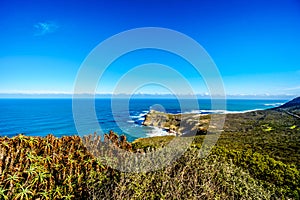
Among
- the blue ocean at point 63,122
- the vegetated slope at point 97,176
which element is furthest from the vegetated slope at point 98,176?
the blue ocean at point 63,122

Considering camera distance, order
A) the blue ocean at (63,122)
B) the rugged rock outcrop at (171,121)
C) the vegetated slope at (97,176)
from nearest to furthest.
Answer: the vegetated slope at (97,176) → the blue ocean at (63,122) → the rugged rock outcrop at (171,121)

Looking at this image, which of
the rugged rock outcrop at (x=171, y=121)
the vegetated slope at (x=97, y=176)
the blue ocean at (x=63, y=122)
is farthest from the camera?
the rugged rock outcrop at (x=171, y=121)

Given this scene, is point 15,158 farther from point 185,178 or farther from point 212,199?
point 212,199

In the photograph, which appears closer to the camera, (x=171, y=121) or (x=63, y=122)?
(x=171, y=121)

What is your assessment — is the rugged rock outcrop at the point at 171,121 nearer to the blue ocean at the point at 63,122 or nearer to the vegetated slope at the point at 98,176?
the blue ocean at the point at 63,122

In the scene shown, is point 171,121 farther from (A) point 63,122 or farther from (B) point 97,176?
(B) point 97,176

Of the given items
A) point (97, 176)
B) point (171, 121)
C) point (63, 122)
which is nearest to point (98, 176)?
point (97, 176)

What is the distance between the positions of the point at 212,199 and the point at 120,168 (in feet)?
4.68

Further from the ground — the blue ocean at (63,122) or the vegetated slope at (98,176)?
the vegetated slope at (98,176)

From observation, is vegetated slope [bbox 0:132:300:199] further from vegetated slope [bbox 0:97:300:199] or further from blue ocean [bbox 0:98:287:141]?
blue ocean [bbox 0:98:287:141]

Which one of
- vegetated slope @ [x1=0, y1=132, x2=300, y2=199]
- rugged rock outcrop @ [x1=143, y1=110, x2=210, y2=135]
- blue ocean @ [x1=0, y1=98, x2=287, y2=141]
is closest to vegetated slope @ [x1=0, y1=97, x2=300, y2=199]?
vegetated slope @ [x1=0, y1=132, x2=300, y2=199]

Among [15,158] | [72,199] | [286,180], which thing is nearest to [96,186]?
[72,199]

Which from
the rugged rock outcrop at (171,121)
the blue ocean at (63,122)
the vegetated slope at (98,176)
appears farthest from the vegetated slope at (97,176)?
the rugged rock outcrop at (171,121)

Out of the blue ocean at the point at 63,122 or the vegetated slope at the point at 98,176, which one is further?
the blue ocean at the point at 63,122
